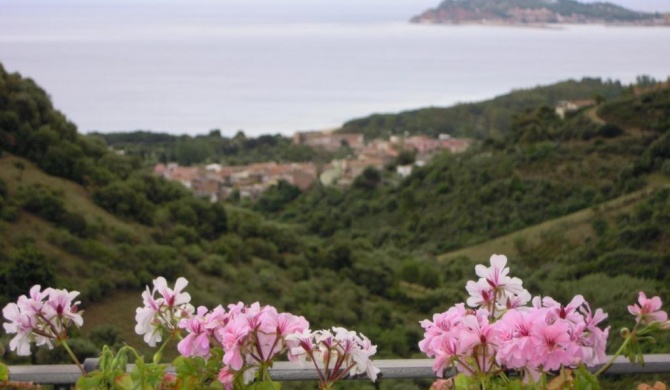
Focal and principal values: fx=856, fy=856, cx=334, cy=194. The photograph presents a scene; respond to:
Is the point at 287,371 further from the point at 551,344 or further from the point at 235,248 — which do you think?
the point at 235,248

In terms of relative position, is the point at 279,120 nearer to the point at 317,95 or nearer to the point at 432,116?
the point at 317,95

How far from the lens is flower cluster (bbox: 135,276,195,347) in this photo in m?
1.35

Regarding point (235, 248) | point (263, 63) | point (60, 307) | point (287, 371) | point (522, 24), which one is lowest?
point (235, 248)

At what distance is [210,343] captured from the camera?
1290mm

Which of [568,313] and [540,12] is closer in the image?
[568,313]

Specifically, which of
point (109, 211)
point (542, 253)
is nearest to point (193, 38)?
point (542, 253)

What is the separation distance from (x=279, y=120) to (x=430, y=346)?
1223 inches

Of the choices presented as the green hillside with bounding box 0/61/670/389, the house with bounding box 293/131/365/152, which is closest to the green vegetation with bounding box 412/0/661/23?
the green hillside with bounding box 0/61/670/389

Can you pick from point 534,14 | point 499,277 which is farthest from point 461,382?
point 534,14

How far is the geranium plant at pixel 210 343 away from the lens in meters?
1.23

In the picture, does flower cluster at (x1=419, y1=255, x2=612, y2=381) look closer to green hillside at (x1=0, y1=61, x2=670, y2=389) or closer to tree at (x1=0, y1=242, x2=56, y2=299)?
A: green hillside at (x1=0, y1=61, x2=670, y2=389)

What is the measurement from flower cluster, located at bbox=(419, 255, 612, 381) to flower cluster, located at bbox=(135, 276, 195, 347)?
39 centimetres

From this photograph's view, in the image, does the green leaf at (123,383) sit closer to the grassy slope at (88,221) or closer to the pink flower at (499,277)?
the pink flower at (499,277)

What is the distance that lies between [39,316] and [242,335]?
0.38 meters
